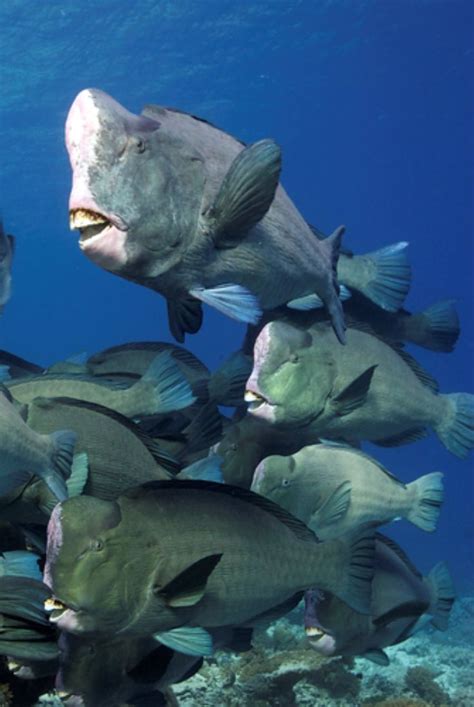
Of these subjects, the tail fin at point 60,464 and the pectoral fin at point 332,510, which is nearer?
the tail fin at point 60,464

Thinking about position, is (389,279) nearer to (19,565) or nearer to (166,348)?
(166,348)

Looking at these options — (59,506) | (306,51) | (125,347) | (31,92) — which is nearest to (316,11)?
(306,51)

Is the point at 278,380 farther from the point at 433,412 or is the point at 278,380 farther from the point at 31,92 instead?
the point at 31,92

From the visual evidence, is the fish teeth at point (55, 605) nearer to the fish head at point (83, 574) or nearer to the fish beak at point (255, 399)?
the fish head at point (83, 574)

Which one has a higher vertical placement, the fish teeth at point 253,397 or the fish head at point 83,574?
the fish teeth at point 253,397

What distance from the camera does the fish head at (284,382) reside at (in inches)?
147

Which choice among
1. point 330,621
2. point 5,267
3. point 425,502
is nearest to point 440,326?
point 425,502

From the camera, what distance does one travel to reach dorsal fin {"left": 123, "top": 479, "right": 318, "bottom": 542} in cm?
281

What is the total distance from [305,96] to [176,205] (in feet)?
149

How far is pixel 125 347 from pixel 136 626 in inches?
98.4

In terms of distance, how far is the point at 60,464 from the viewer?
296 cm

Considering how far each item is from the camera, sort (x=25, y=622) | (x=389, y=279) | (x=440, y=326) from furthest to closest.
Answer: (x=440, y=326), (x=389, y=279), (x=25, y=622)

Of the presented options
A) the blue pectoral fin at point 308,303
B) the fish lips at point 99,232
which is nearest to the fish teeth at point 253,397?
the blue pectoral fin at point 308,303

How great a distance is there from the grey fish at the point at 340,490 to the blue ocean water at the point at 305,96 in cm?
1003
